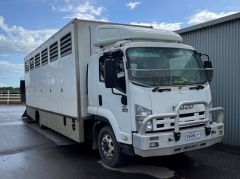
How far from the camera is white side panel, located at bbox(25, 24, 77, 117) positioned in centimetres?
812

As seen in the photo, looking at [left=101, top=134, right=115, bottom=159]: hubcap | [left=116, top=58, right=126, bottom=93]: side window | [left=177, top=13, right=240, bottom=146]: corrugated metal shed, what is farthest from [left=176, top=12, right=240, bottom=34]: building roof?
[left=101, top=134, right=115, bottom=159]: hubcap

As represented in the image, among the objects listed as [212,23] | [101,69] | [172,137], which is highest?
[212,23]

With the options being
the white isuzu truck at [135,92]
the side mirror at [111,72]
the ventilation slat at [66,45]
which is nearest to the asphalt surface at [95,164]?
the white isuzu truck at [135,92]

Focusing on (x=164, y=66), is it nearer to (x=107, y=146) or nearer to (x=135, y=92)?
(x=135, y=92)

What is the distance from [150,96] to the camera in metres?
5.79

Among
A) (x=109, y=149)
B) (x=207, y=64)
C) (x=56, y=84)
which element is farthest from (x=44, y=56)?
(x=207, y=64)

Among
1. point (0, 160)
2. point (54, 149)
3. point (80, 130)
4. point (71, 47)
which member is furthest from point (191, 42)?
point (0, 160)

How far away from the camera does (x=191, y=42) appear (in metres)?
9.99

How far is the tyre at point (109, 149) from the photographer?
6.57 meters

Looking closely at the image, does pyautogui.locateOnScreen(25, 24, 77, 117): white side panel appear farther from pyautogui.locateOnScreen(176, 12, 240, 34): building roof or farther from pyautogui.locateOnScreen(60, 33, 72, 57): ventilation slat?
pyautogui.locateOnScreen(176, 12, 240, 34): building roof

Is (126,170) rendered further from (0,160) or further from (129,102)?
(0,160)

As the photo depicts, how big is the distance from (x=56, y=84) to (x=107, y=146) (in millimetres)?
3523

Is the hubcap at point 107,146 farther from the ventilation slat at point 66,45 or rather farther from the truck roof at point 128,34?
the ventilation slat at point 66,45

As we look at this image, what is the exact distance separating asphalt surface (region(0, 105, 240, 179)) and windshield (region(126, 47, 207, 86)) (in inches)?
71.7
